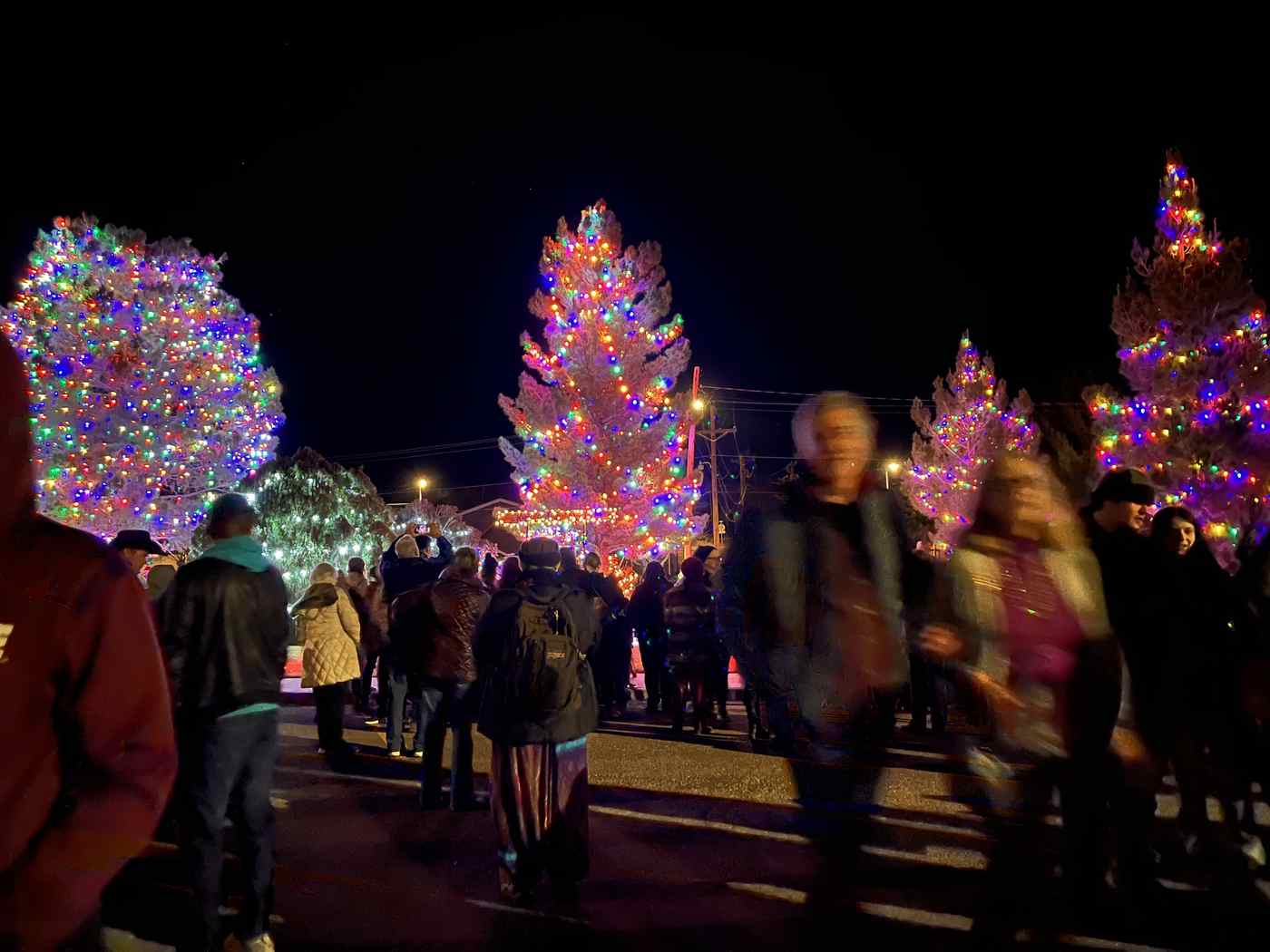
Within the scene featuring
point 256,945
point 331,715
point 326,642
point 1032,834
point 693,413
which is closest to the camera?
point 1032,834

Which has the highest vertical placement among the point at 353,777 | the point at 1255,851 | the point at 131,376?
the point at 131,376

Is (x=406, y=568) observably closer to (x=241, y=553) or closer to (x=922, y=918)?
(x=241, y=553)

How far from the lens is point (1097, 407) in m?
25.1

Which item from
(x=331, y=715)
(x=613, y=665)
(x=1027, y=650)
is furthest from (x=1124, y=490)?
(x=613, y=665)

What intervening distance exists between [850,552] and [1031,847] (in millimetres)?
1523

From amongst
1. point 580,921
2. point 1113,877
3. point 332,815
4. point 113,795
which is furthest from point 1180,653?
point 332,815

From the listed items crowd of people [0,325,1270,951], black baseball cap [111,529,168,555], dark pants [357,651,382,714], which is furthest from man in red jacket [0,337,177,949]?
dark pants [357,651,382,714]

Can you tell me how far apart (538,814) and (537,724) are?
0.52 metres

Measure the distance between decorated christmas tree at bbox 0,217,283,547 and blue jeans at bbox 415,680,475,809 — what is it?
23.0 m

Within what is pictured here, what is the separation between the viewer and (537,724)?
17.4ft

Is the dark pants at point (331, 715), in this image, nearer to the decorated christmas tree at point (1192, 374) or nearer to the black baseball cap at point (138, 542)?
the black baseball cap at point (138, 542)

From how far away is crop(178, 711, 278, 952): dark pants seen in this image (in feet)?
13.9

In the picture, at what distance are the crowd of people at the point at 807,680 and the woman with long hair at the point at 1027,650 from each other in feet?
0.04

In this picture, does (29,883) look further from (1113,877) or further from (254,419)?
(254,419)
